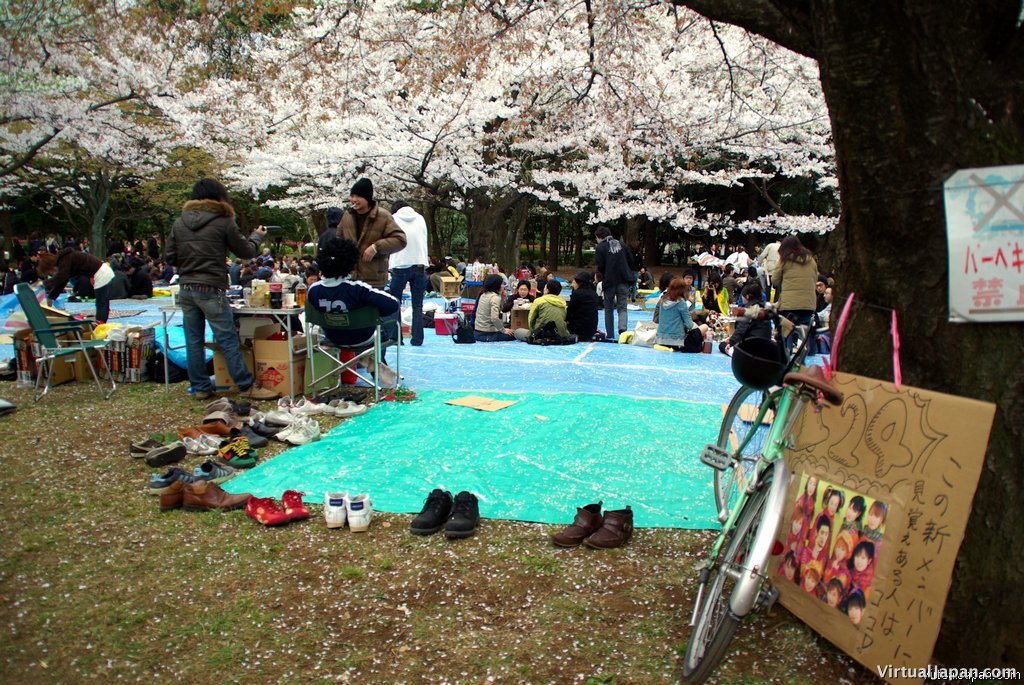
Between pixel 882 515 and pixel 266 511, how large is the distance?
2892 millimetres

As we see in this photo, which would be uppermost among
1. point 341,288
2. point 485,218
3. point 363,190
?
point 485,218

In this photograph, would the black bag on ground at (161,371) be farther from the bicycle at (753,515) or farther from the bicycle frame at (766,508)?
the bicycle frame at (766,508)

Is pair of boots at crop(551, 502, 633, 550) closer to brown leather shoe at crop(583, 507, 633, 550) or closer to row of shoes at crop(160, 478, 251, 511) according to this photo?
brown leather shoe at crop(583, 507, 633, 550)

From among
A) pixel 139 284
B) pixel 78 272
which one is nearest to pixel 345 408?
pixel 78 272

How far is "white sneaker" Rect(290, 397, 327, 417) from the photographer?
5.77 metres

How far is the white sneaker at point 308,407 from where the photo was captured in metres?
5.77

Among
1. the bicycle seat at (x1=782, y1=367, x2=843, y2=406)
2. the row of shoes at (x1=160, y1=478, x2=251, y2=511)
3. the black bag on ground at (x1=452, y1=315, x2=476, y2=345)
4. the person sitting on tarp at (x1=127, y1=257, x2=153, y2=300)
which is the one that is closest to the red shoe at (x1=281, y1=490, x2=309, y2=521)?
the row of shoes at (x1=160, y1=478, x2=251, y2=511)

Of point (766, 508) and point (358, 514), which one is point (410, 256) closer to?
point (358, 514)

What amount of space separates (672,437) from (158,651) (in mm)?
3629

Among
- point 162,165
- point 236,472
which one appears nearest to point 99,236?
point 162,165

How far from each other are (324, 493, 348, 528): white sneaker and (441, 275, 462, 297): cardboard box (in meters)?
13.9

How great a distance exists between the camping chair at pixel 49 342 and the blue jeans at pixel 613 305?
21.8ft

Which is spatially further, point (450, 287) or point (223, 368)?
point (450, 287)

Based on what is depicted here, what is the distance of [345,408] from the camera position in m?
5.86
